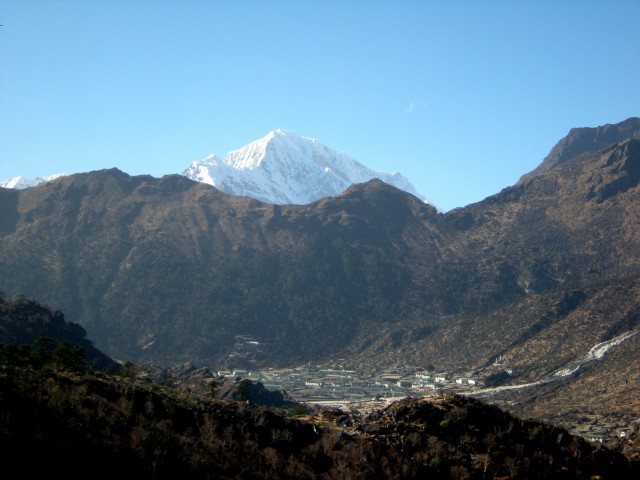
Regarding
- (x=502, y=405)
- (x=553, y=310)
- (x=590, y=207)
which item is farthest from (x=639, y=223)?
(x=502, y=405)

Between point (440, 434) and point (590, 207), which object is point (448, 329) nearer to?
point (590, 207)

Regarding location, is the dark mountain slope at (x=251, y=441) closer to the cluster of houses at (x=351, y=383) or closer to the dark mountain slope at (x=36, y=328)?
the dark mountain slope at (x=36, y=328)

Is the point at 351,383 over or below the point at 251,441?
below

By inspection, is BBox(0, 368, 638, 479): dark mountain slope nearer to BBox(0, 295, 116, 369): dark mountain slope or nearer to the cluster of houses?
BBox(0, 295, 116, 369): dark mountain slope

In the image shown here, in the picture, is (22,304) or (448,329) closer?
(22,304)

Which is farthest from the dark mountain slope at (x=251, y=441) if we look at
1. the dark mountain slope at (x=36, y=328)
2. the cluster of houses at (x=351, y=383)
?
the cluster of houses at (x=351, y=383)

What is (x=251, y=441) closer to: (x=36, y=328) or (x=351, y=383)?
(x=36, y=328)

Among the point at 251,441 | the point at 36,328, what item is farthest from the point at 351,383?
the point at 251,441

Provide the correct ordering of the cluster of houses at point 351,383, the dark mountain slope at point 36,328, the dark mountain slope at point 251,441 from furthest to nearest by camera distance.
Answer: the cluster of houses at point 351,383, the dark mountain slope at point 36,328, the dark mountain slope at point 251,441
